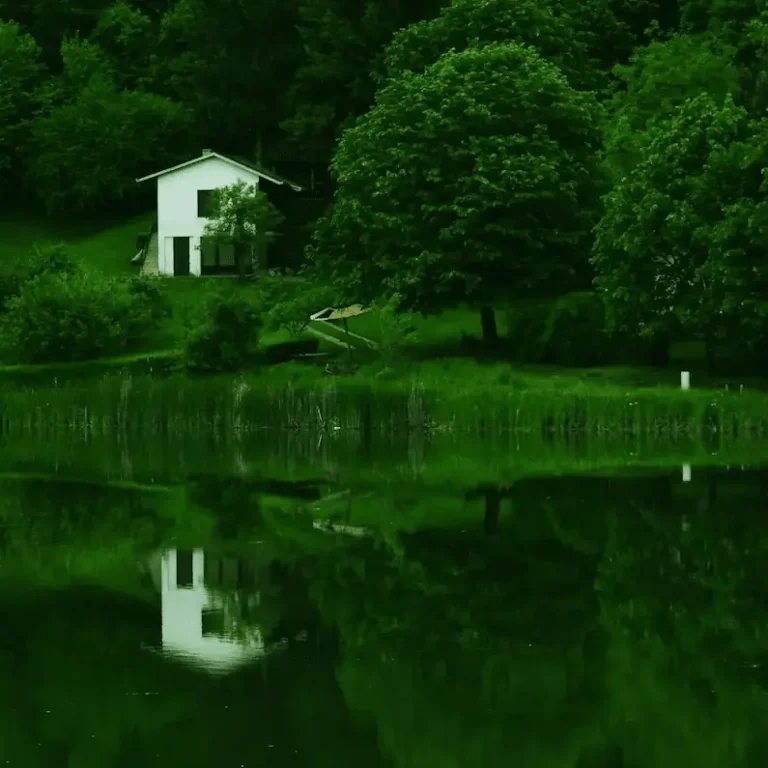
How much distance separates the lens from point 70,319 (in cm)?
5628

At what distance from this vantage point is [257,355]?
5434 centimetres

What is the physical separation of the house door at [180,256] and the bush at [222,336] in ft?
69.5

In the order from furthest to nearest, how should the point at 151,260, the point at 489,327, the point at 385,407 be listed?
the point at 151,260
the point at 489,327
the point at 385,407

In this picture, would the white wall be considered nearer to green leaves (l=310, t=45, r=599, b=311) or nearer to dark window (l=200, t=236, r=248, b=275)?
dark window (l=200, t=236, r=248, b=275)

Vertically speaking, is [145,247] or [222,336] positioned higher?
[145,247]

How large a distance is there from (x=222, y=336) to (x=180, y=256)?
78.7ft

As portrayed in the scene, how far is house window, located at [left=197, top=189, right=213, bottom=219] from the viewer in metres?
75.6

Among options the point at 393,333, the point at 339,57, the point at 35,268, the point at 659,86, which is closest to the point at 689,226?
the point at 393,333

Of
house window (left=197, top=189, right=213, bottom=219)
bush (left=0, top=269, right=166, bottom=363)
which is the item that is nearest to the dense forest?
house window (left=197, top=189, right=213, bottom=219)

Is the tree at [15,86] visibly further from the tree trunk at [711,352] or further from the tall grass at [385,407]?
the tree trunk at [711,352]

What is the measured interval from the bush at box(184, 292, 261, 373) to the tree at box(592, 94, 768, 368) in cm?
997

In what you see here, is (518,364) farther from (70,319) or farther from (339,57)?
(339,57)

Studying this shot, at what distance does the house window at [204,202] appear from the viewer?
75562 millimetres

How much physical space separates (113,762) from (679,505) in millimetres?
16113
